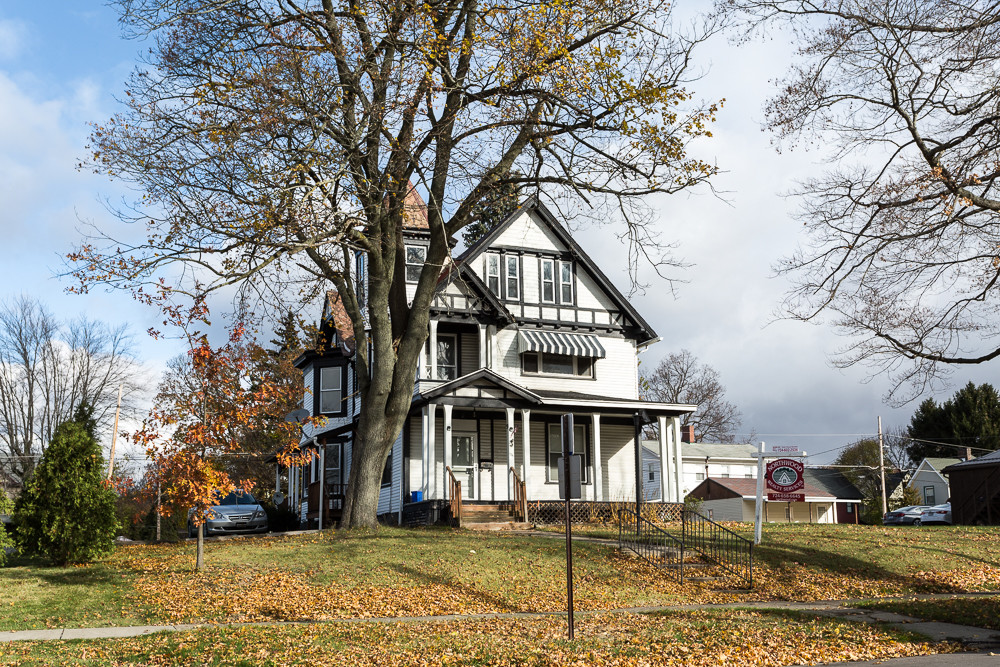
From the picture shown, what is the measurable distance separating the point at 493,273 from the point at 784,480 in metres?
13.5

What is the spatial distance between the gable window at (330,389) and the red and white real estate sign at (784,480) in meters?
18.5

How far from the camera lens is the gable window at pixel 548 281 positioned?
32.3m

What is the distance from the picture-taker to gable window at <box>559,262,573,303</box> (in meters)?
32.5

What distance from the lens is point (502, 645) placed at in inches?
443

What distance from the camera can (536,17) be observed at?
59.1ft

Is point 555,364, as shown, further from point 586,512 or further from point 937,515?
point 937,515

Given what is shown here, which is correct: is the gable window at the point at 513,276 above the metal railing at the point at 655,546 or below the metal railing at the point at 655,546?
above

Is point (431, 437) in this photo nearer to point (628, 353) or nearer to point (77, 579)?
point (628, 353)

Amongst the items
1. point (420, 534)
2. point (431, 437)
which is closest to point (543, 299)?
point (431, 437)

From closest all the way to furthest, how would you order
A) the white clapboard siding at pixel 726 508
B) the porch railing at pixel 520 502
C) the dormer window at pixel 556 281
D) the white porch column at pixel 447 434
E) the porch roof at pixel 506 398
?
the porch railing at pixel 520 502
the white porch column at pixel 447 434
the porch roof at pixel 506 398
the dormer window at pixel 556 281
the white clapboard siding at pixel 726 508

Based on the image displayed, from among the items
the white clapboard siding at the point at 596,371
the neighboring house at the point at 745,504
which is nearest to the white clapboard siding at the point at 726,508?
the neighboring house at the point at 745,504

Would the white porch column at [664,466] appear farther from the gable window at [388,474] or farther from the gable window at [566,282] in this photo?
the gable window at [388,474]

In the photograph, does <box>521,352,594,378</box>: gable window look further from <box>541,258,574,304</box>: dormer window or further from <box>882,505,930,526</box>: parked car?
<box>882,505,930,526</box>: parked car

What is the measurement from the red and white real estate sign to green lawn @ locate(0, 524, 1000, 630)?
1.29 metres
